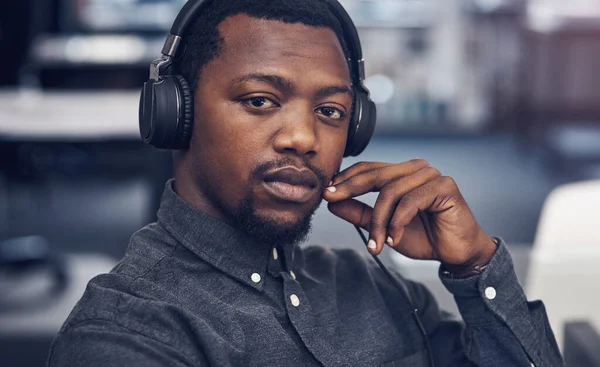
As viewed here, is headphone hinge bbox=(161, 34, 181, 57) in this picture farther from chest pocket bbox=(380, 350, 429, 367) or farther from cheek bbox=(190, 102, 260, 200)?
chest pocket bbox=(380, 350, 429, 367)

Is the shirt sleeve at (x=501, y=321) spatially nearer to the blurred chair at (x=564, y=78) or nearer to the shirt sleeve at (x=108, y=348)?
the shirt sleeve at (x=108, y=348)

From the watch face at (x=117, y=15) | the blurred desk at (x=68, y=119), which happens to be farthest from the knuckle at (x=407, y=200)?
the watch face at (x=117, y=15)

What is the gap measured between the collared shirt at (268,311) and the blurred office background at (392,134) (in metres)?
0.26

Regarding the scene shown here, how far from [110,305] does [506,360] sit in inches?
22.5

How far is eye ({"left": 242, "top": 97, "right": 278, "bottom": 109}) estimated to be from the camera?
958mm

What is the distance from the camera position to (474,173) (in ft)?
17.6

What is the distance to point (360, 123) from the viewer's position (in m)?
1.13

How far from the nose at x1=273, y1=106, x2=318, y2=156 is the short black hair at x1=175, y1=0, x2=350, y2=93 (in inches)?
4.6

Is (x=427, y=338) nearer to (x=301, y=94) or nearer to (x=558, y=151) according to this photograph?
(x=301, y=94)

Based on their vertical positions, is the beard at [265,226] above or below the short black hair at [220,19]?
below

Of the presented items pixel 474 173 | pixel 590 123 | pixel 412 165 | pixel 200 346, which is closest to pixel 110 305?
pixel 200 346

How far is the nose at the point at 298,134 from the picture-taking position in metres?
0.94

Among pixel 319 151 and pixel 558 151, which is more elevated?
pixel 319 151

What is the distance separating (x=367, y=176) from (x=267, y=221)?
0.17 metres
